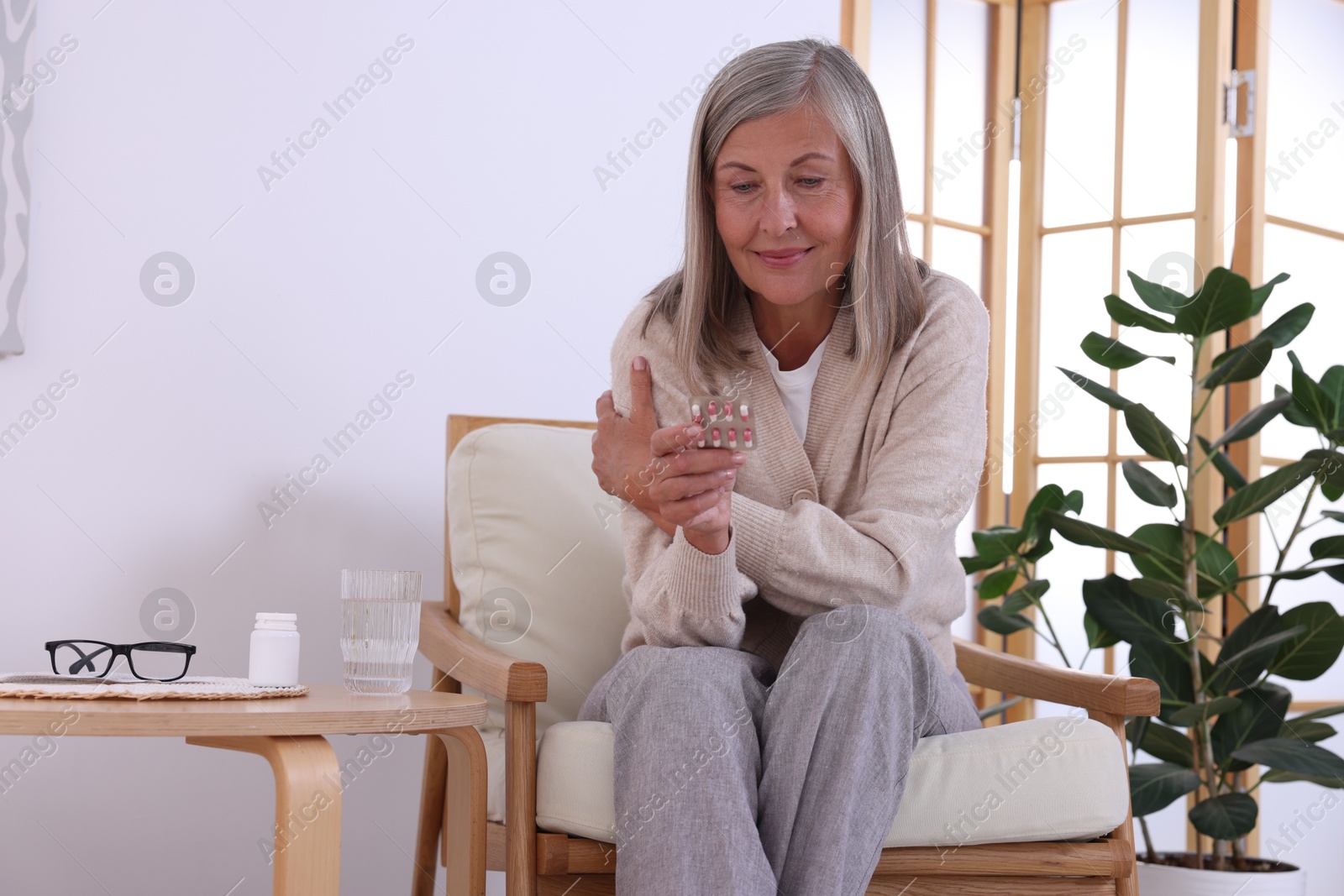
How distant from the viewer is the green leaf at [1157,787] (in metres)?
1.91

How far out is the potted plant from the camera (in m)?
1.92

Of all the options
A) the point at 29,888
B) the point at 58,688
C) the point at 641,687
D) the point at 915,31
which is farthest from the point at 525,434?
the point at 915,31

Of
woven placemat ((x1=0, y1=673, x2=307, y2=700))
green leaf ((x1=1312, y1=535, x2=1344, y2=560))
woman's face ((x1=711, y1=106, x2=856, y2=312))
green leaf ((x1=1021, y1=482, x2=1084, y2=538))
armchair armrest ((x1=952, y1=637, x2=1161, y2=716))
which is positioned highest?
woman's face ((x1=711, y1=106, x2=856, y2=312))

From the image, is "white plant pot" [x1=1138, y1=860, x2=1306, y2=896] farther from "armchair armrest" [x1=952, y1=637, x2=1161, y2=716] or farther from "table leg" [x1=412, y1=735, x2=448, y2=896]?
"table leg" [x1=412, y1=735, x2=448, y2=896]

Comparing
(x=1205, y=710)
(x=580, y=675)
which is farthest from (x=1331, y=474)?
(x=580, y=675)

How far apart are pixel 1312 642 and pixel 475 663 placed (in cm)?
137

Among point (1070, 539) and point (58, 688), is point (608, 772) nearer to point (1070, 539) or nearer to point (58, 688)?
point (58, 688)

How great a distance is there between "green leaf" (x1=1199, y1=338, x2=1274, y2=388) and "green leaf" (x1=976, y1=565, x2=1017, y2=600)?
1.70 feet

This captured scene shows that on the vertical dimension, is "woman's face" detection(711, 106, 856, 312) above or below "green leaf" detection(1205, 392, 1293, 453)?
above

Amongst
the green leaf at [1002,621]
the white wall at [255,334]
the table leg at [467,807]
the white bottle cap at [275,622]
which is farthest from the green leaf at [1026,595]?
the white bottle cap at [275,622]

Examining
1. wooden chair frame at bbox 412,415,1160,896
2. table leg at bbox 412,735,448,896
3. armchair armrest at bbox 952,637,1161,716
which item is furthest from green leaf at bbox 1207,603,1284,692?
table leg at bbox 412,735,448,896

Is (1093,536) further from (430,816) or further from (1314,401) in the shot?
(430,816)

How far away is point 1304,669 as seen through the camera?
1.96 meters

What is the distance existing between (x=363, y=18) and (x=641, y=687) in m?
1.28
